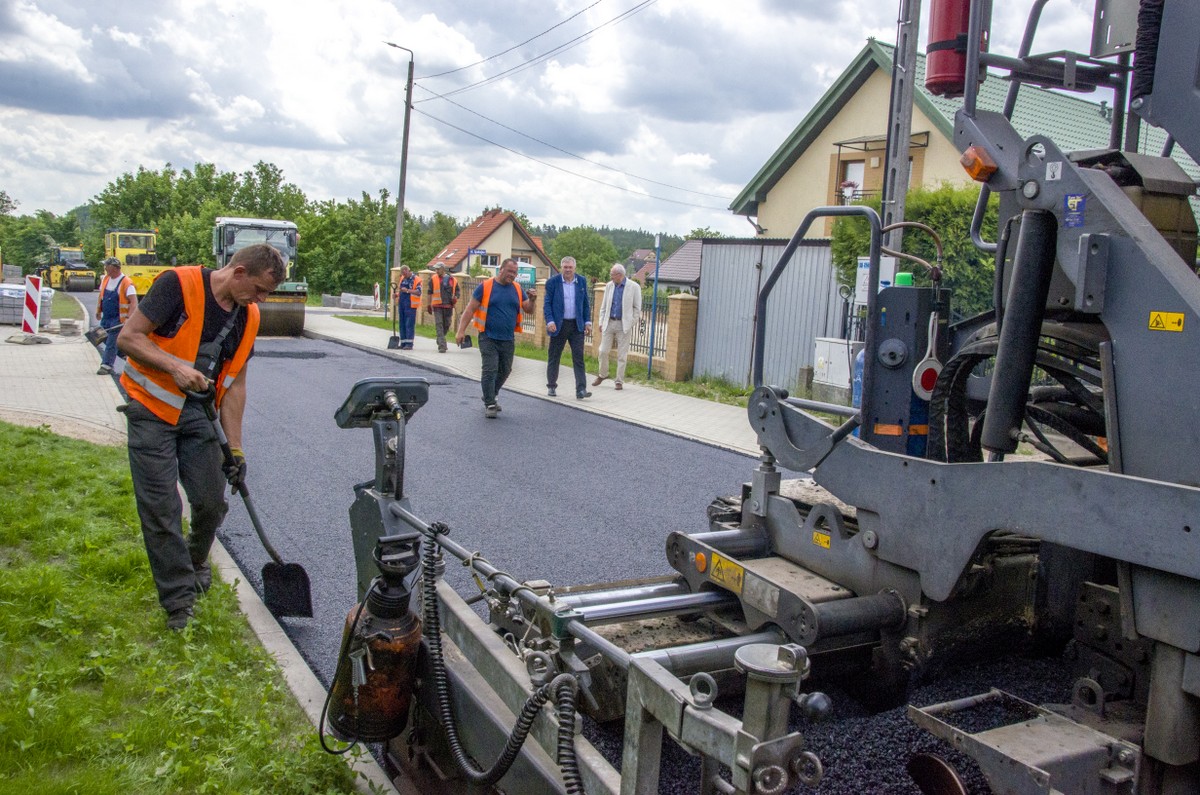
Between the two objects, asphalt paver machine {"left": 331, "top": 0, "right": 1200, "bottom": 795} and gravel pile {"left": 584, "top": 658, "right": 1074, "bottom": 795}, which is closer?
asphalt paver machine {"left": 331, "top": 0, "right": 1200, "bottom": 795}

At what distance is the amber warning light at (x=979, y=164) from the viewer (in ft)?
9.36

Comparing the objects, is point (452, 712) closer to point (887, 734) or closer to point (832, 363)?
point (887, 734)

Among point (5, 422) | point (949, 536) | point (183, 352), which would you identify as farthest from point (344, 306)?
point (949, 536)

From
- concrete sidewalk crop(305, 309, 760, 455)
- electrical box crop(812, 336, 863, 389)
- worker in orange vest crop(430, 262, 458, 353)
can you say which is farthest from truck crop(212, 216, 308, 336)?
electrical box crop(812, 336, 863, 389)

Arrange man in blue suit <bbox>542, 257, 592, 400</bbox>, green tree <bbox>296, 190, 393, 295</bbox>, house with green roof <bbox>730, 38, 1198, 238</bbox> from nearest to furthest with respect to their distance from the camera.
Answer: man in blue suit <bbox>542, 257, 592, 400</bbox> → house with green roof <bbox>730, 38, 1198, 238</bbox> → green tree <bbox>296, 190, 393, 295</bbox>

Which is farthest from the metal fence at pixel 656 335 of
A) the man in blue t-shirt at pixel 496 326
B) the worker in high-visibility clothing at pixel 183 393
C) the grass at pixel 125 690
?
the worker in high-visibility clothing at pixel 183 393

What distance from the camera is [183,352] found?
15.1ft

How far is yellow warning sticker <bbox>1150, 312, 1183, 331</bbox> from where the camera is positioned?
2.36 m

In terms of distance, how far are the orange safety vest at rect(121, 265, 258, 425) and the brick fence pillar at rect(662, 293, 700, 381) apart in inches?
483

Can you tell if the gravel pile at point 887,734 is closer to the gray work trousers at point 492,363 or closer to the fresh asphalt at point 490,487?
the fresh asphalt at point 490,487

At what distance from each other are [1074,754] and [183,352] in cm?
390

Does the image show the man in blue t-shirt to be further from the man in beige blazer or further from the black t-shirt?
the black t-shirt

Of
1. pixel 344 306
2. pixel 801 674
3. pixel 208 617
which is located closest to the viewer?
pixel 801 674

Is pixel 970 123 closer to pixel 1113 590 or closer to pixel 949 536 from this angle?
pixel 949 536
